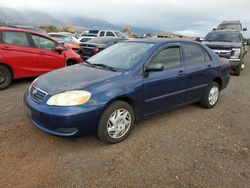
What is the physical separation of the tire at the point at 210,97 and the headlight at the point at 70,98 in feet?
9.93

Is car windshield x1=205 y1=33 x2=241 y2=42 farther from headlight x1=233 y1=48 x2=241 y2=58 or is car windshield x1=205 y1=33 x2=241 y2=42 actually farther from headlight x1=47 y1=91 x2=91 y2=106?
headlight x1=47 y1=91 x2=91 y2=106

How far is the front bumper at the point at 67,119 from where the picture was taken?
3127 millimetres

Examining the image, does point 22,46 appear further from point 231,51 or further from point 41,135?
point 231,51

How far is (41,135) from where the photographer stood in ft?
12.4

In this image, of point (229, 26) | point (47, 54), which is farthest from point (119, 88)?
point (229, 26)

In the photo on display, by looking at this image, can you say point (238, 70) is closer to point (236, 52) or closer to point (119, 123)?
point (236, 52)

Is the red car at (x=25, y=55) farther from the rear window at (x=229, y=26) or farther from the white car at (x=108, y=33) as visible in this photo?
the rear window at (x=229, y=26)

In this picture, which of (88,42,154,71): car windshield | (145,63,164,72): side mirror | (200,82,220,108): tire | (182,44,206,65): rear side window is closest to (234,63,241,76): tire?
(200,82,220,108): tire

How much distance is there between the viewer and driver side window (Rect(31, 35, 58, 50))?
22.5 ft

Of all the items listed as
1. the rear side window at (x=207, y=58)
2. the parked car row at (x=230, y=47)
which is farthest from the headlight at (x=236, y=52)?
the rear side window at (x=207, y=58)

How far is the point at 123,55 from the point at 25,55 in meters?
3.50

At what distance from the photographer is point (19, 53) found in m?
6.36

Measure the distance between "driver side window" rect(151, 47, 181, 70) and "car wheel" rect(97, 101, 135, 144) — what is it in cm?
101

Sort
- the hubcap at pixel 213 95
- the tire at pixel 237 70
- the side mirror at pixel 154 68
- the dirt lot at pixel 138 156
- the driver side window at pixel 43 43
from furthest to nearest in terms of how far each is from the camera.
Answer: the tire at pixel 237 70
the driver side window at pixel 43 43
the hubcap at pixel 213 95
the side mirror at pixel 154 68
the dirt lot at pixel 138 156
